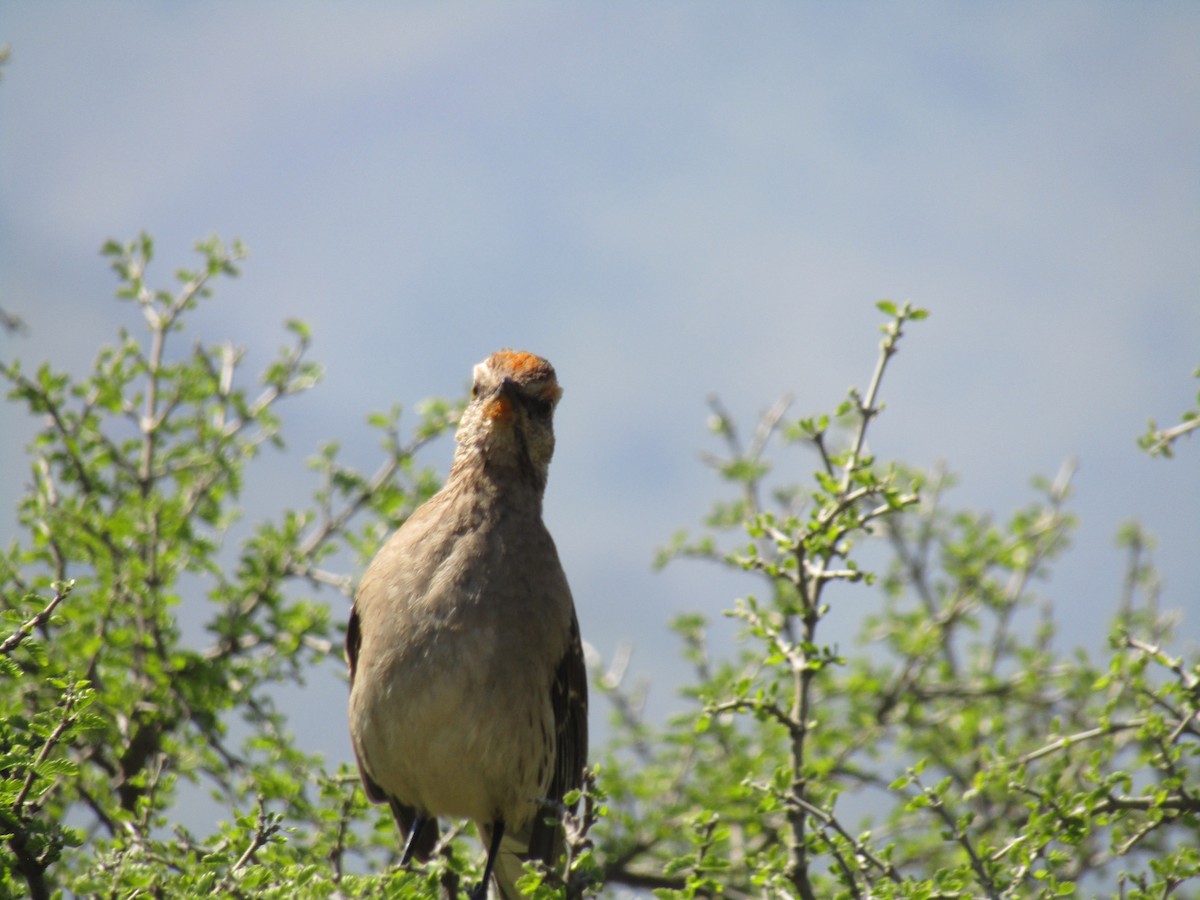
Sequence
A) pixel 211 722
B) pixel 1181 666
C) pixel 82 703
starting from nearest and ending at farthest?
pixel 82 703
pixel 1181 666
pixel 211 722

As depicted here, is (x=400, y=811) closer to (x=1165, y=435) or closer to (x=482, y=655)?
(x=482, y=655)

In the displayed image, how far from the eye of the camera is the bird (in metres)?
5.05

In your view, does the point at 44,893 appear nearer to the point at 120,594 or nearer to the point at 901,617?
the point at 120,594

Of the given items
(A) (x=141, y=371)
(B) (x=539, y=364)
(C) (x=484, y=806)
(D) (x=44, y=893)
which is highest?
(A) (x=141, y=371)

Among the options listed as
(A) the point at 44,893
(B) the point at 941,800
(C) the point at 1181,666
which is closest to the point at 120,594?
(A) the point at 44,893

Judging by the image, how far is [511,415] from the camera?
5.64 meters

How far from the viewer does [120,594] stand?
5777 millimetres

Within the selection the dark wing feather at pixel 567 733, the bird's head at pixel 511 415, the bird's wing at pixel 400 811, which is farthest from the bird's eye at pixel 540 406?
the bird's wing at pixel 400 811

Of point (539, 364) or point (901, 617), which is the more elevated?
point (901, 617)

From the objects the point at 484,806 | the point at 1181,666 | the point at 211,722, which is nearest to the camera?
the point at 1181,666

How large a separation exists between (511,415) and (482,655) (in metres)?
1.14

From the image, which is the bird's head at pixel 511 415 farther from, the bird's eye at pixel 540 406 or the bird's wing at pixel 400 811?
the bird's wing at pixel 400 811

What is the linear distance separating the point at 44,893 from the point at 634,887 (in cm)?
379

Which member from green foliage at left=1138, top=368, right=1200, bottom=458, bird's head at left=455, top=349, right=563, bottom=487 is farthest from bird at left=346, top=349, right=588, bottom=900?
green foliage at left=1138, top=368, right=1200, bottom=458
